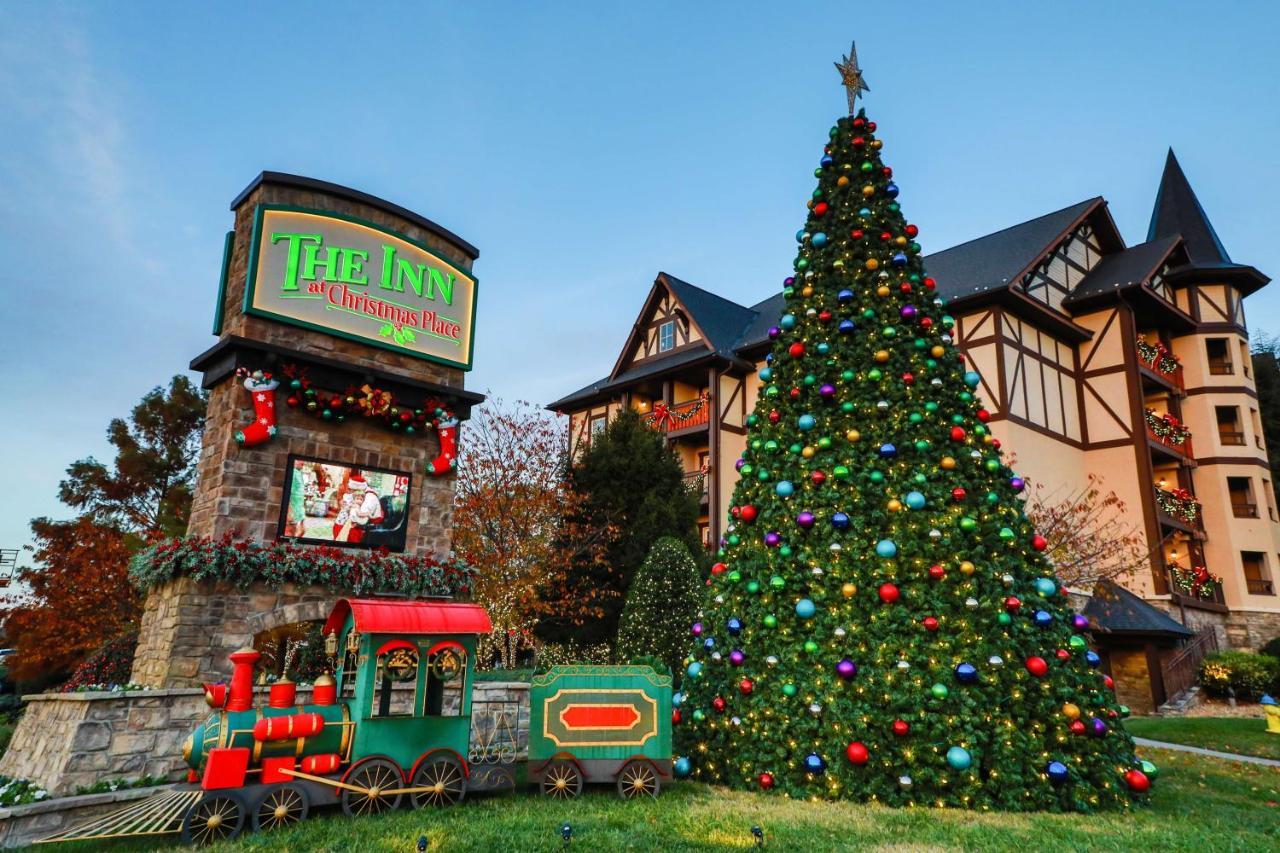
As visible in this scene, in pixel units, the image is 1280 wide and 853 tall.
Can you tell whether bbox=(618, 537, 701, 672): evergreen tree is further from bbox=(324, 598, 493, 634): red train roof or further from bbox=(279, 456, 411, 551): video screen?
bbox=(324, 598, 493, 634): red train roof

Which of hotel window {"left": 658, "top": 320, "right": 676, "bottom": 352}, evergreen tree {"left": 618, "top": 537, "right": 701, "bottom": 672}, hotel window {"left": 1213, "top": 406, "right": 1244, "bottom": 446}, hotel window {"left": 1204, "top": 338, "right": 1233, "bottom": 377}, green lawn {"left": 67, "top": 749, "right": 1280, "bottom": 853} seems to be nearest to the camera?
green lawn {"left": 67, "top": 749, "right": 1280, "bottom": 853}

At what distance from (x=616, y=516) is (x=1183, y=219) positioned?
23.6 metres

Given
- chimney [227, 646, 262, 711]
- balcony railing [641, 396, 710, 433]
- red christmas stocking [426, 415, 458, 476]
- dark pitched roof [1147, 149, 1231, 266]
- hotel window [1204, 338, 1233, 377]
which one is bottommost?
chimney [227, 646, 262, 711]

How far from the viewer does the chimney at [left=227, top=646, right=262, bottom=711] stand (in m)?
6.41

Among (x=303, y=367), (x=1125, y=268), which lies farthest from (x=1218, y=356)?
(x=303, y=367)

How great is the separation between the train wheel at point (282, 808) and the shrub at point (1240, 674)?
73.3 feet

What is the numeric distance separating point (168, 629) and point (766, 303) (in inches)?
980

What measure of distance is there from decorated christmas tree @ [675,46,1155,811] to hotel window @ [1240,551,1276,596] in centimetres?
2123

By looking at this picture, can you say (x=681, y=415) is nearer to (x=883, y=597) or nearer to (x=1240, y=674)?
(x=1240, y=674)

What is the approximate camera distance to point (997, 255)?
23.3m

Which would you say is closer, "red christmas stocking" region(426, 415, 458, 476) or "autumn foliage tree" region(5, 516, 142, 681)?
"red christmas stocking" region(426, 415, 458, 476)

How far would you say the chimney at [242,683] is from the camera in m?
6.41

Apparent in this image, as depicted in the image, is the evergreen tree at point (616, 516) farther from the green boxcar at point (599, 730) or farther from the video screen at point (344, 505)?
the green boxcar at point (599, 730)

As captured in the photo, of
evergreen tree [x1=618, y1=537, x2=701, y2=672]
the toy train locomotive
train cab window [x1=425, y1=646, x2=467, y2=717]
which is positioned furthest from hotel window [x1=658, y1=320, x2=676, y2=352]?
train cab window [x1=425, y1=646, x2=467, y2=717]
